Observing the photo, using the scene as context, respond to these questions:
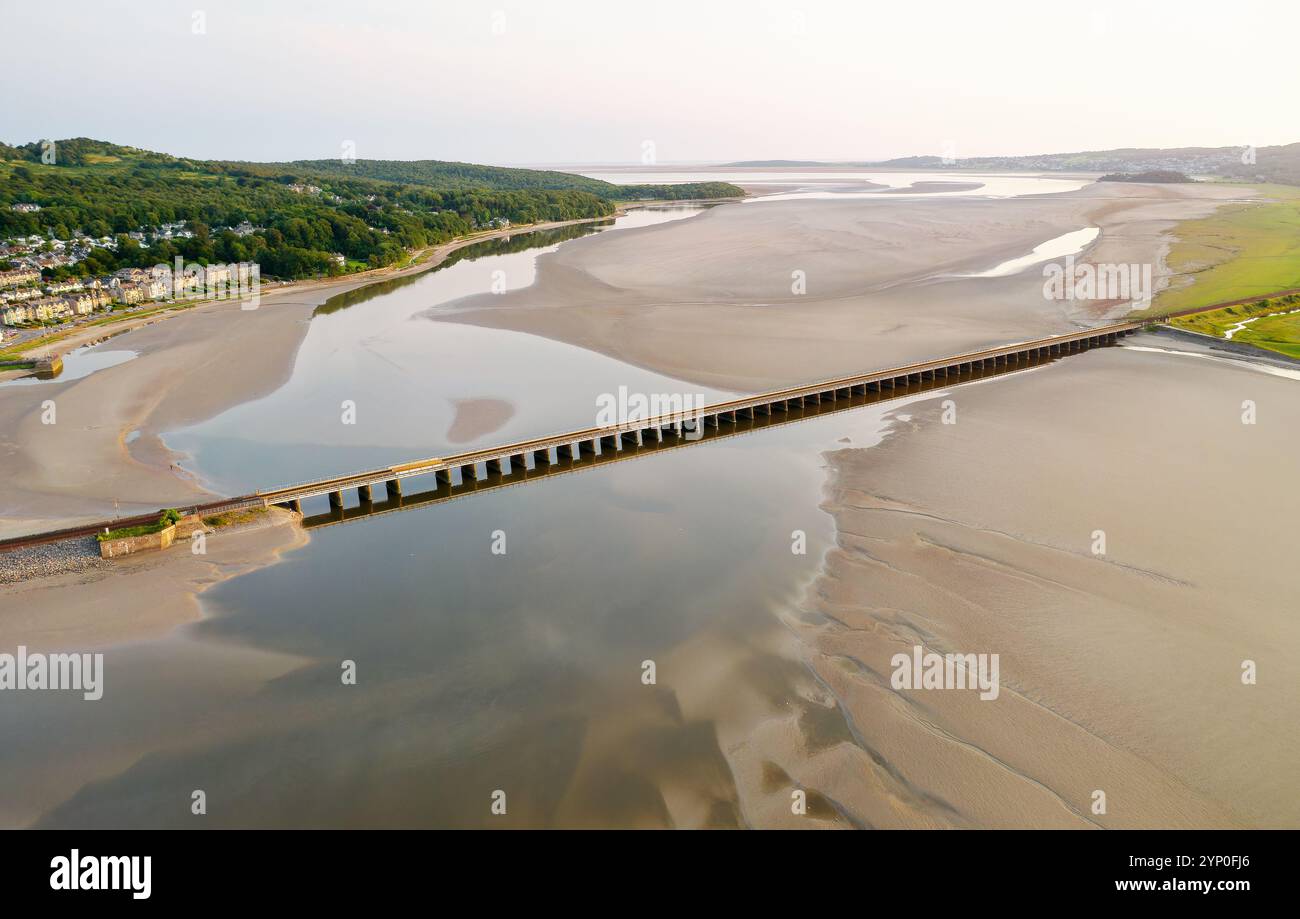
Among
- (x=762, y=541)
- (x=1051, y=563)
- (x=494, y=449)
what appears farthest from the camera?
(x=494, y=449)

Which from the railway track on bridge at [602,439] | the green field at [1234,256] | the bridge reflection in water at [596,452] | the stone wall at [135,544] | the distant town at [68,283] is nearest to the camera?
the stone wall at [135,544]

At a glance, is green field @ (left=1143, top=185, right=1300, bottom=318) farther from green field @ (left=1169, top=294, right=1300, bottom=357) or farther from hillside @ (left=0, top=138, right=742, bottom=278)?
hillside @ (left=0, top=138, right=742, bottom=278)

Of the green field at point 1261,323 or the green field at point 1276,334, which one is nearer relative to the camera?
the green field at point 1276,334

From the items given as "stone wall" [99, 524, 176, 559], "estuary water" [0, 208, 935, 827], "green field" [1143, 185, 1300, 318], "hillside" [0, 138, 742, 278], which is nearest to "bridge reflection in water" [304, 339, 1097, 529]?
"estuary water" [0, 208, 935, 827]

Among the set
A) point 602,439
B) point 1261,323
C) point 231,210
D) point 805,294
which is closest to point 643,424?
point 602,439

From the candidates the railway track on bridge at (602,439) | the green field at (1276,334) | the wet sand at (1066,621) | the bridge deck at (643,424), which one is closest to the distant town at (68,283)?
the railway track on bridge at (602,439)

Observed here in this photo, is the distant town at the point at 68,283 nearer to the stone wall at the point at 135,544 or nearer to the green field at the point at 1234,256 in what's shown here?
the stone wall at the point at 135,544
